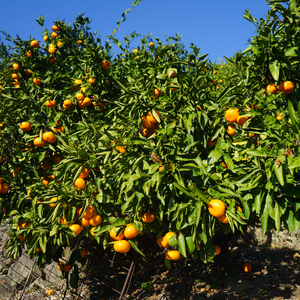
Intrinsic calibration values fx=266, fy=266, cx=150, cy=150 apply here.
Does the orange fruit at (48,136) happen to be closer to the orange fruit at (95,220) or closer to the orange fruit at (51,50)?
the orange fruit at (95,220)

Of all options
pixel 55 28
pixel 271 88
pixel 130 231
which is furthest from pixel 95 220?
pixel 55 28

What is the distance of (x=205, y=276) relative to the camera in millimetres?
4723

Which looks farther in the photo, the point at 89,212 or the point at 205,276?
the point at 205,276

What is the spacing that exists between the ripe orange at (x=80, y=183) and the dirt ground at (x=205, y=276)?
226 cm

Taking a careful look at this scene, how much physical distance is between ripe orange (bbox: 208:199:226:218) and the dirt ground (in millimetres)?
2898

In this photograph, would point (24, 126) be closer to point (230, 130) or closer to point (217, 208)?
point (230, 130)

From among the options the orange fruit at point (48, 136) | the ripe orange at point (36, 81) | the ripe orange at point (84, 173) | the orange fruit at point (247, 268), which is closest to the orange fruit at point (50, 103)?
the orange fruit at point (48, 136)

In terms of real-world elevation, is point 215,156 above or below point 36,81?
below

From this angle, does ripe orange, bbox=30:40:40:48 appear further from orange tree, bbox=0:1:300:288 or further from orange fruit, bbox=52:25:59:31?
orange tree, bbox=0:1:300:288

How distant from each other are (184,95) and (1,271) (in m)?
5.31

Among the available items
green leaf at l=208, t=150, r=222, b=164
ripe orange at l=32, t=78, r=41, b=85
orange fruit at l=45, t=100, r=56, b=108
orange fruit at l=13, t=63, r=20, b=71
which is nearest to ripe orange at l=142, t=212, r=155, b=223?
green leaf at l=208, t=150, r=222, b=164

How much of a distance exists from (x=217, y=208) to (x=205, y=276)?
11.9 feet

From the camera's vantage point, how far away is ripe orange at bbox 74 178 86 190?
221 centimetres

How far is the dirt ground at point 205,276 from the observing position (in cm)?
415
